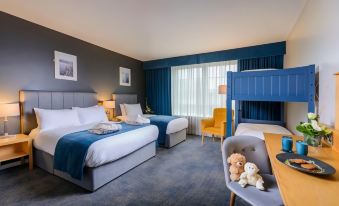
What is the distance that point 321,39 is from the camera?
1.80 metres

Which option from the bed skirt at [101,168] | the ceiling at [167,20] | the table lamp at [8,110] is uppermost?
the ceiling at [167,20]

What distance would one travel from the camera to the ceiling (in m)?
2.34

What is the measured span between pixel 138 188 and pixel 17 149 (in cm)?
229

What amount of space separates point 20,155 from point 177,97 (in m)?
4.00

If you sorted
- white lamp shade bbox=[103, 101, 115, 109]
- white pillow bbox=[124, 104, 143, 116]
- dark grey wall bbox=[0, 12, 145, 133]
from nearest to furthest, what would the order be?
1. dark grey wall bbox=[0, 12, 145, 133]
2. white lamp shade bbox=[103, 101, 115, 109]
3. white pillow bbox=[124, 104, 143, 116]

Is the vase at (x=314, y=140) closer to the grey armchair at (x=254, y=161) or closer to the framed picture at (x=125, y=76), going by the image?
the grey armchair at (x=254, y=161)

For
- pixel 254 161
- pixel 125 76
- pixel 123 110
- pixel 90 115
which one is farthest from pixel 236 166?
pixel 125 76

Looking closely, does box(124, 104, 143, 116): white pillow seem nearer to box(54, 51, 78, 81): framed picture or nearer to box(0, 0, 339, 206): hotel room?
box(0, 0, 339, 206): hotel room

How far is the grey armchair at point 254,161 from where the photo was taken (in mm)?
1265

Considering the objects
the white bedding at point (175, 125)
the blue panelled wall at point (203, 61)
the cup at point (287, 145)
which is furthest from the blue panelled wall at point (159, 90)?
the cup at point (287, 145)

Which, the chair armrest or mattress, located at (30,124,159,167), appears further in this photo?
the chair armrest

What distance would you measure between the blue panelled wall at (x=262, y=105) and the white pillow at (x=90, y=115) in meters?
3.41

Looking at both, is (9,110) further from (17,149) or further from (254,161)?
(254,161)

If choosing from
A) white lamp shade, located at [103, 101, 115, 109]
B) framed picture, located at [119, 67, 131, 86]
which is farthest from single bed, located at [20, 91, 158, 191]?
framed picture, located at [119, 67, 131, 86]
